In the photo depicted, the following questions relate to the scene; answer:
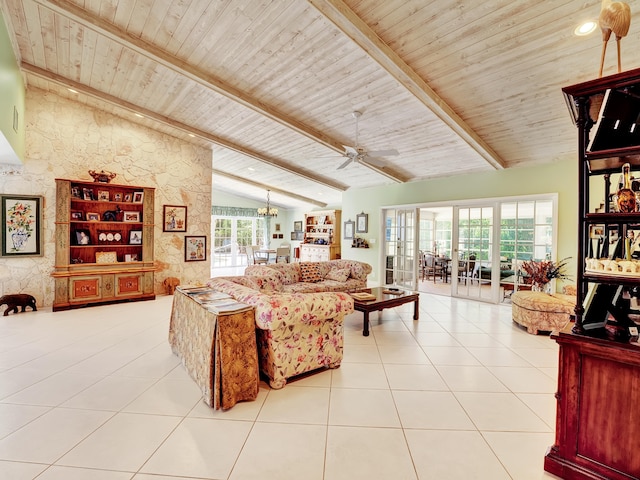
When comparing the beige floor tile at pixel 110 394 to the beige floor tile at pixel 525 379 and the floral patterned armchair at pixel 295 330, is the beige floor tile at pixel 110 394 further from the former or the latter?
the beige floor tile at pixel 525 379

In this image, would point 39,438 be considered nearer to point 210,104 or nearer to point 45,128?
point 210,104

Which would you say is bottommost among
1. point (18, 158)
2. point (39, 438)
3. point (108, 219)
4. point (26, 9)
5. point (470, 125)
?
point (39, 438)

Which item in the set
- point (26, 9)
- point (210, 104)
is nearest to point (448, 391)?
point (210, 104)

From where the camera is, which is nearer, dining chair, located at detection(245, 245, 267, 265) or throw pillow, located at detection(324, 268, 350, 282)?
throw pillow, located at detection(324, 268, 350, 282)

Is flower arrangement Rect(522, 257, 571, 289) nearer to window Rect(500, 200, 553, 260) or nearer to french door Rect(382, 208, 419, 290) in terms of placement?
window Rect(500, 200, 553, 260)

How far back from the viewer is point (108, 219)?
554 cm

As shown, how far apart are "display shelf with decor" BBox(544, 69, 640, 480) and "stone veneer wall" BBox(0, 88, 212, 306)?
21.0 feet

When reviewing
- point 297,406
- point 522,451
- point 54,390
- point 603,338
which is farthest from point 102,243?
point 603,338

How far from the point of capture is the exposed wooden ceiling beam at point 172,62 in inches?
124

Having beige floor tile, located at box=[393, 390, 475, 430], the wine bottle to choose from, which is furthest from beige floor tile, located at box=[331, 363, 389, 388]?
the wine bottle

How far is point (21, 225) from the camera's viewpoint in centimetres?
494

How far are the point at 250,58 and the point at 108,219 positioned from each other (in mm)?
3903

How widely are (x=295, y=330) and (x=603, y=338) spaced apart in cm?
201

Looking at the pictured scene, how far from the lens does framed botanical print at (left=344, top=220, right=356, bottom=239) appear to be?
28.1 feet
